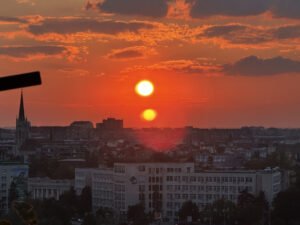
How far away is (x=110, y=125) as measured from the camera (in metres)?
126

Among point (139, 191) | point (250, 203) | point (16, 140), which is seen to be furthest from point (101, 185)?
point (16, 140)

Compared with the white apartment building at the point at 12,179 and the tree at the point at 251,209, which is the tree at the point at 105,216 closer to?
the tree at the point at 251,209

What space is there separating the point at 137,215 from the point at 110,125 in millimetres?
85275

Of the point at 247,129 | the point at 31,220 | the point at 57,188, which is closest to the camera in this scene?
the point at 31,220

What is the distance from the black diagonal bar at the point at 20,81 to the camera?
Answer: 6.86 ft

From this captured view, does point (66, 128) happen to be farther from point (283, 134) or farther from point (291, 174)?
point (291, 174)

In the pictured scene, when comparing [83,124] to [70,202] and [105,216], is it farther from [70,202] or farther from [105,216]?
[105,216]

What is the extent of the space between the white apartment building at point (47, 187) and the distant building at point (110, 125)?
7061cm

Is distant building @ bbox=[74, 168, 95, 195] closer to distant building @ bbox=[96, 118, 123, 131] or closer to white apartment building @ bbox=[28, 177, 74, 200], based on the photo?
white apartment building @ bbox=[28, 177, 74, 200]

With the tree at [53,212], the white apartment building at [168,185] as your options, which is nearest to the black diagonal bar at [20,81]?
the tree at [53,212]

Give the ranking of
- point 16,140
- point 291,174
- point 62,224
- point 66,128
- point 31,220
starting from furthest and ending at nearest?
point 66,128, point 16,140, point 291,174, point 62,224, point 31,220

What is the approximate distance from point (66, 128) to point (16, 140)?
116 feet

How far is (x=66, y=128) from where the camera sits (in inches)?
4899

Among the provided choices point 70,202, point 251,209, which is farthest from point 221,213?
point 70,202
